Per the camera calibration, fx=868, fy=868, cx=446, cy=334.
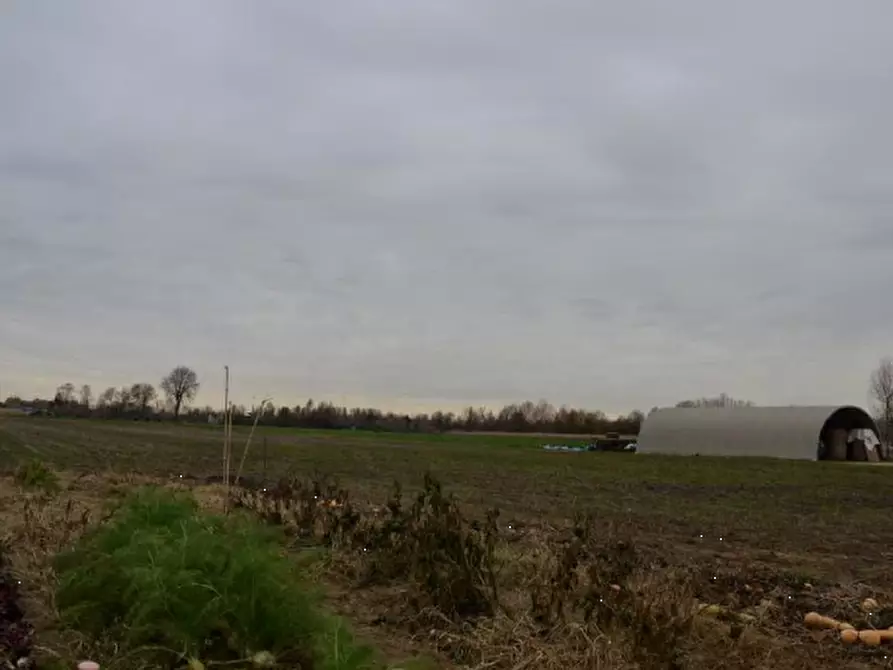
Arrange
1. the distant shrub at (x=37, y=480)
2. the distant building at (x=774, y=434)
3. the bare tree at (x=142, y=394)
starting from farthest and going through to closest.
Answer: the bare tree at (x=142, y=394), the distant building at (x=774, y=434), the distant shrub at (x=37, y=480)

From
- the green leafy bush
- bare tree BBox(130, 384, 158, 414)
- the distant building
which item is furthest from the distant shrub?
bare tree BBox(130, 384, 158, 414)

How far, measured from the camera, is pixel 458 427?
346 feet

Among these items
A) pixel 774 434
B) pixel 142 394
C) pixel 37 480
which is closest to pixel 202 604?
pixel 37 480

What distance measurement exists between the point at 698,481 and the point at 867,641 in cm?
1864

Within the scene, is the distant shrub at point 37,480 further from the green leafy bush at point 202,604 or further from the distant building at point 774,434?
the distant building at point 774,434

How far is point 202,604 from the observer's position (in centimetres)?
425

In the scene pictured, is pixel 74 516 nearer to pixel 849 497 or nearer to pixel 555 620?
pixel 555 620

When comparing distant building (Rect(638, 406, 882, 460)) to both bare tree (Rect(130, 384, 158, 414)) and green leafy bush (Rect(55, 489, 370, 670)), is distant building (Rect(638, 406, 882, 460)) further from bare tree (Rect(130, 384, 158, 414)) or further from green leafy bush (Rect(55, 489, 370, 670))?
bare tree (Rect(130, 384, 158, 414))

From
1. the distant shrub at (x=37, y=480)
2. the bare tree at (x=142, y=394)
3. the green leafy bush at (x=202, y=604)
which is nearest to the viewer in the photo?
the green leafy bush at (x=202, y=604)

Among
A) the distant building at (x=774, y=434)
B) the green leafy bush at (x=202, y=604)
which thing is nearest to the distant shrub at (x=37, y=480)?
the green leafy bush at (x=202, y=604)

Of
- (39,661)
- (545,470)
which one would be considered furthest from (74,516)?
(545,470)

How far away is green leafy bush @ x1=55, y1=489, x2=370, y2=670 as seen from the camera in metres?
4.12

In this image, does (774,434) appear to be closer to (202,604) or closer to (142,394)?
(202,604)

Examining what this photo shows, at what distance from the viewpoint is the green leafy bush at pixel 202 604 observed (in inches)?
162
